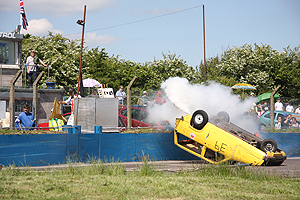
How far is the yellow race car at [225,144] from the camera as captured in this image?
11234mm

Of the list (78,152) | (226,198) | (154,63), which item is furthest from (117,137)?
(154,63)

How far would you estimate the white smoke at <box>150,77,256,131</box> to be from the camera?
14852mm

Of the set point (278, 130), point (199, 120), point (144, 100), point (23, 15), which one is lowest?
point (278, 130)

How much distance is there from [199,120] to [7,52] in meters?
16.1

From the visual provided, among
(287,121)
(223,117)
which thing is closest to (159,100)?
(223,117)

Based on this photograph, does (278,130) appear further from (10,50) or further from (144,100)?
(10,50)

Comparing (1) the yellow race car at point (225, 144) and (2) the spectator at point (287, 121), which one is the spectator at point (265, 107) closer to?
(2) the spectator at point (287, 121)

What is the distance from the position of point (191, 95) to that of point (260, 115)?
Result: 12.6 feet

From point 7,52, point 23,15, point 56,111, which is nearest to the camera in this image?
point 56,111

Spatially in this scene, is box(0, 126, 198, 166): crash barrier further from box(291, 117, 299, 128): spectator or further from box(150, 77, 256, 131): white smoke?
box(291, 117, 299, 128): spectator

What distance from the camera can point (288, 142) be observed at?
15680mm

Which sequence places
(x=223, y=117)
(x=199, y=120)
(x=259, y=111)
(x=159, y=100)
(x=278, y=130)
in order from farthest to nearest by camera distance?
(x=259, y=111)
(x=278, y=130)
(x=159, y=100)
(x=223, y=117)
(x=199, y=120)

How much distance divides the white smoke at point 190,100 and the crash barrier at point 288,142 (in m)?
1.63

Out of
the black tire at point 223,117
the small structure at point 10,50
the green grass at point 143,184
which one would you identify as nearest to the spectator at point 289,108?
the black tire at point 223,117
